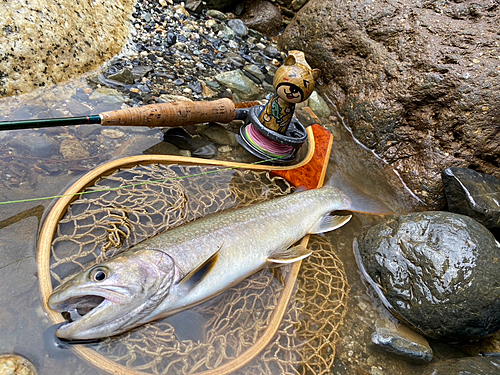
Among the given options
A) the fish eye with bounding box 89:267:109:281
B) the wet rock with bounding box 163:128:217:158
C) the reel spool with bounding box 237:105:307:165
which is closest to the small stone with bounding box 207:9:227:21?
the reel spool with bounding box 237:105:307:165

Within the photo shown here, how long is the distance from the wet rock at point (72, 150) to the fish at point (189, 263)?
147 centimetres

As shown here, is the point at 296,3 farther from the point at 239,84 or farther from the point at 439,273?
the point at 439,273

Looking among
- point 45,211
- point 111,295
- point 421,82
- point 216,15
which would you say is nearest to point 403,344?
point 111,295

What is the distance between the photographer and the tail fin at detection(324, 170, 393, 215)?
389 centimetres

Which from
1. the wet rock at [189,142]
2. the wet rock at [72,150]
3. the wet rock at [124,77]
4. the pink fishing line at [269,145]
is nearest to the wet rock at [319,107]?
the pink fishing line at [269,145]

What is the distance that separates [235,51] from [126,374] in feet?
18.5

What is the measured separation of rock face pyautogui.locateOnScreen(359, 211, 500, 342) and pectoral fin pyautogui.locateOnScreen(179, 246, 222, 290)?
5.62 ft

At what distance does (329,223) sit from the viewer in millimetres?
3697

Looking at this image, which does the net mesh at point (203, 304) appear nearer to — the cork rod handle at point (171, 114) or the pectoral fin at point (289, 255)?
the pectoral fin at point (289, 255)

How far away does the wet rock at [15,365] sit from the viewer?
7.04 feet

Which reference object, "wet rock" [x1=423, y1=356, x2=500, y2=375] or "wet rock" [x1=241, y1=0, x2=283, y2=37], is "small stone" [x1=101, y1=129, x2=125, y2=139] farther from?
"wet rock" [x1=241, y1=0, x2=283, y2=37]

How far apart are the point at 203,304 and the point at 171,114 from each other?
202 centimetres

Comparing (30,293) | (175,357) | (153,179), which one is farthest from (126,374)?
(153,179)

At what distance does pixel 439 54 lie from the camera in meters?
5.06
